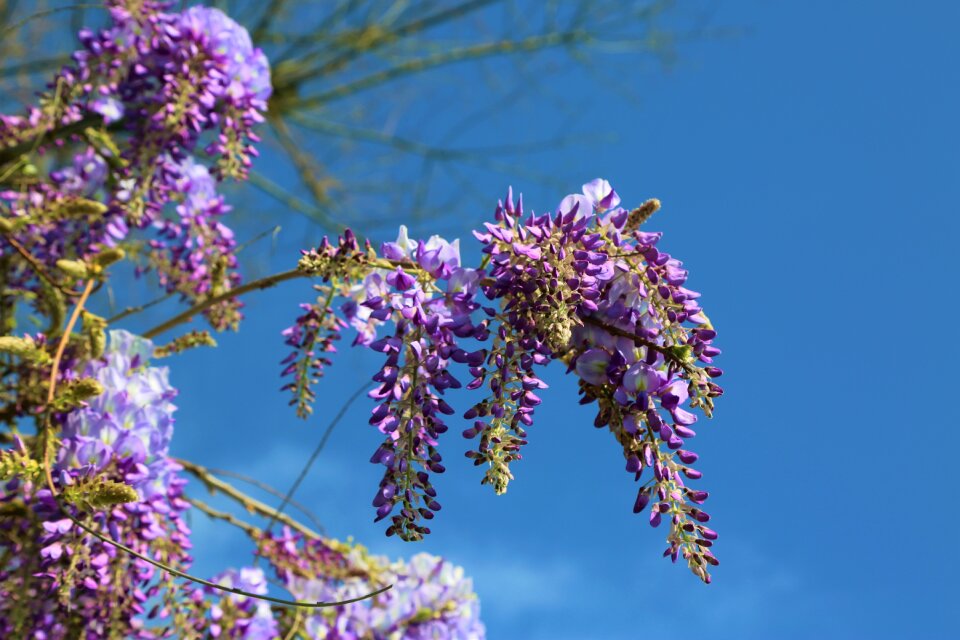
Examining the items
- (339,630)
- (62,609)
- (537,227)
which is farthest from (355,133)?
(537,227)

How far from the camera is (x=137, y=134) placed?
2.11m

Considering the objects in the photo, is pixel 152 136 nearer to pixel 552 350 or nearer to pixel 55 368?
pixel 55 368

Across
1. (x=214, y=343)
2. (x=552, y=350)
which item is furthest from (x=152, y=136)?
(x=552, y=350)

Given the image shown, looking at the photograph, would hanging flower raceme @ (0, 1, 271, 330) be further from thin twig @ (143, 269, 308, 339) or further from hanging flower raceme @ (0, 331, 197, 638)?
hanging flower raceme @ (0, 331, 197, 638)

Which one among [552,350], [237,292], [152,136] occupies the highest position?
[152,136]

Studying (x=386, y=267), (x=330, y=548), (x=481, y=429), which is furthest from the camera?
(x=330, y=548)

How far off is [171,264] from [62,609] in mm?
804

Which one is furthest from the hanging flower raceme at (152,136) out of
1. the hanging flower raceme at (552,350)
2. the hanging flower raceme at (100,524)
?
the hanging flower raceme at (552,350)

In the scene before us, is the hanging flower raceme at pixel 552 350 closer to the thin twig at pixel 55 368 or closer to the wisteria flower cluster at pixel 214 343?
the wisteria flower cluster at pixel 214 343

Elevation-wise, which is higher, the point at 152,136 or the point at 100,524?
Answer: the point at 152,136

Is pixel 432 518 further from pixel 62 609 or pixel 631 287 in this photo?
pixel 62 609

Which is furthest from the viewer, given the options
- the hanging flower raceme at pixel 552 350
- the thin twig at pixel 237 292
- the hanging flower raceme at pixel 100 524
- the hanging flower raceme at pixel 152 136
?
the hanging flower raceme at pixel 152 136

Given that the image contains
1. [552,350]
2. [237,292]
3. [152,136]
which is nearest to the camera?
[552,350]

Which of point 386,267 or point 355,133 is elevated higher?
point 355,133
